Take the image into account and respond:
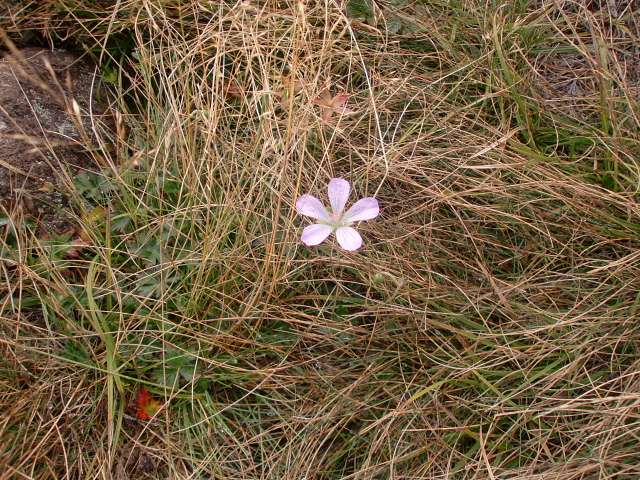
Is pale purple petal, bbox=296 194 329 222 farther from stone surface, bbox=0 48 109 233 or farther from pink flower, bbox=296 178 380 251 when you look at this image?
stone surface, bbox=0 48 109 233

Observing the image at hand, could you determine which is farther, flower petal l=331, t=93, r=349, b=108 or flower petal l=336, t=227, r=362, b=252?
flower petal l=331, t=93, r=349, b=108

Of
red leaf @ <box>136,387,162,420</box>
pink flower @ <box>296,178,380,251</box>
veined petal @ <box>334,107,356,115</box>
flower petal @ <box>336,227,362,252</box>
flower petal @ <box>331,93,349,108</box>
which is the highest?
flower petal @ <box>331,93,349,108</box>

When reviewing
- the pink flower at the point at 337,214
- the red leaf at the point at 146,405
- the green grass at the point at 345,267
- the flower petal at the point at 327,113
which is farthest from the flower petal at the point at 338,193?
the red leaf at the point at 146,405

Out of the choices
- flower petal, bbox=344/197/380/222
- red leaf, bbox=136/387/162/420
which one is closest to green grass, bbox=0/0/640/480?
red leaf, bbox=136/387/162/420

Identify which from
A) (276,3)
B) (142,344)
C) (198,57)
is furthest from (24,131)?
(276,3)

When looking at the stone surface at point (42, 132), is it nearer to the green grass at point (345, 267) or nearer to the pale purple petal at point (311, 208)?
the green grass at point (345, 267)

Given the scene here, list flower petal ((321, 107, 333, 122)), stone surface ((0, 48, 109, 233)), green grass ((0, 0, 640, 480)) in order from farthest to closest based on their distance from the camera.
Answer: flower petal ((321, 107, 333, 122)), stone surface ((0, 48, 109, 233)), green grass ((0, 0, 640, 480))

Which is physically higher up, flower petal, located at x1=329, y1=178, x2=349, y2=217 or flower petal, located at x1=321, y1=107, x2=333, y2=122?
flower petal, located at x1=321, y1=107, x2=333, y2=122

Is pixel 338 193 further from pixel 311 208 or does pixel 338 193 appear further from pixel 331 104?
pixel 331 104
